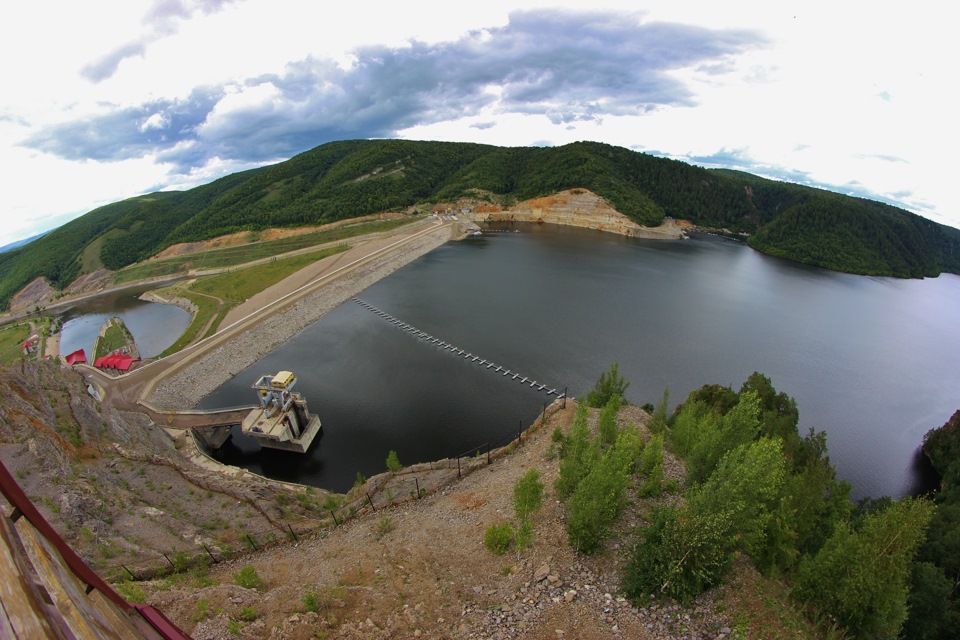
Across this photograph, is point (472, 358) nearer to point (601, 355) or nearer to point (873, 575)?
point (601, 355)

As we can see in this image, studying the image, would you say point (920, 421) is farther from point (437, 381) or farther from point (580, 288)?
point (437, 381)

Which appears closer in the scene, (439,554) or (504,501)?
(439,554)

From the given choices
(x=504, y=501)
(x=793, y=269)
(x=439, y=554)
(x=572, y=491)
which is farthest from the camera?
(x=793, y=269)

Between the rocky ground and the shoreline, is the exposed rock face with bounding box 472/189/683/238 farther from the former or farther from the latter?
the rocky ground

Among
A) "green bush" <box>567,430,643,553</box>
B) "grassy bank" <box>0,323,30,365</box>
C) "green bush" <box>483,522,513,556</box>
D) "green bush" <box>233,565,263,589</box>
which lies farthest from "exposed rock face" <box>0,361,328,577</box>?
"grassy bank" <box>0,323,30,365</box>

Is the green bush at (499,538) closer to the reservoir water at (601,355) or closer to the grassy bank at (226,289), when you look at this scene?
the reservoir water at (601,355)

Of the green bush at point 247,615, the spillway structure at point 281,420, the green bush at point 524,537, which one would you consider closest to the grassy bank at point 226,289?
the spillway structure at point 281,420

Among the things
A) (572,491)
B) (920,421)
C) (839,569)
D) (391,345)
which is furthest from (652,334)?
(839,569)

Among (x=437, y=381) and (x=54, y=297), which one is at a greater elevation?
(x=54, y=297)
